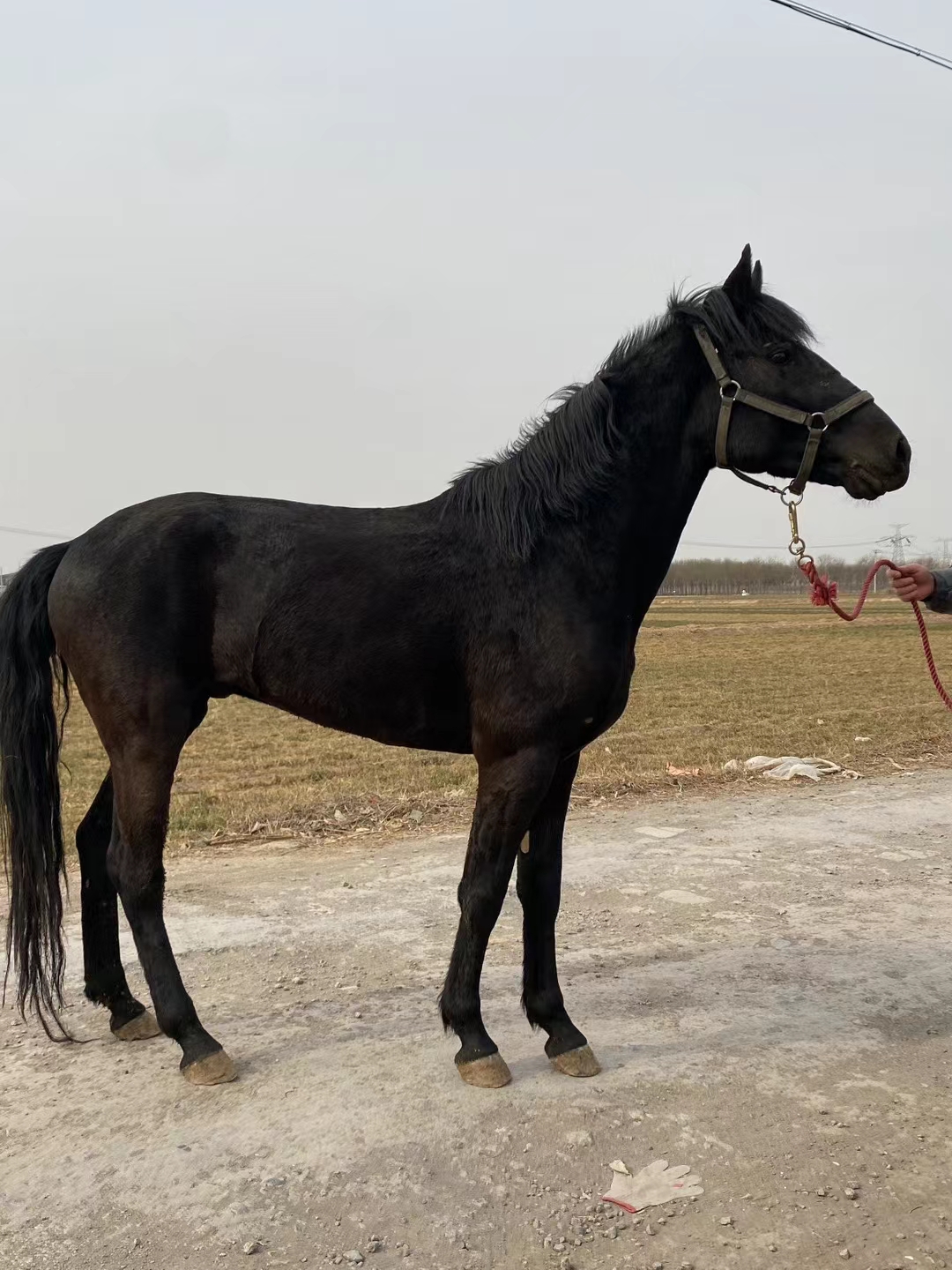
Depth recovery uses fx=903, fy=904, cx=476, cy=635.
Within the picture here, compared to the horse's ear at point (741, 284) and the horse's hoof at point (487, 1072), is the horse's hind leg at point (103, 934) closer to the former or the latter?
the horse's hoof at point (487, 1072)

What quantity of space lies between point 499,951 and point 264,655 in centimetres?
242

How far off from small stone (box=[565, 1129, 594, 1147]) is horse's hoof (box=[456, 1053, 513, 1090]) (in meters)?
0.42

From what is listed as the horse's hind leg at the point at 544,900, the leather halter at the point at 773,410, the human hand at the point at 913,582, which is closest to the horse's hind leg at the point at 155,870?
the horse's hind leg at the point at 544,900

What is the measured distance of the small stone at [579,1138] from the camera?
3.20 m

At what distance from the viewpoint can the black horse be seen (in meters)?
3.61

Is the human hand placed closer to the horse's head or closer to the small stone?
the horse's head

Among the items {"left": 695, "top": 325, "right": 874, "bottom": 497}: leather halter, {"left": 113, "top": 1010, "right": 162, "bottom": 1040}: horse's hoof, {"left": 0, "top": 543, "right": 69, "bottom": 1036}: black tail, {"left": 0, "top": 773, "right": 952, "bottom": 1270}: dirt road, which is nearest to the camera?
{"left": 0, "top": 773, "right": 952, "bottom": 1270}: dirt road

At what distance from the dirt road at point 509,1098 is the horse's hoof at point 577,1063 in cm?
5

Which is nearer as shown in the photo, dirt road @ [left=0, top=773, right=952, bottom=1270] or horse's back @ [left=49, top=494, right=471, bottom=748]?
dirt road @ [left=0, top=773, right=952, bottom=1270]

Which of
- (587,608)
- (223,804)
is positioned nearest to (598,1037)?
(587,608)

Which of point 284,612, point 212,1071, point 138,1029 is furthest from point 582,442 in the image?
point 138,1029

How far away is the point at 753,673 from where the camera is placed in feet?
84.0

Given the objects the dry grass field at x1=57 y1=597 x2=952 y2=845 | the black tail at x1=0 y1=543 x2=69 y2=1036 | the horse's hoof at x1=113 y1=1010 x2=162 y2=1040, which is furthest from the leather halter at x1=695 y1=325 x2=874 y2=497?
the dry grass field at x1=57 y1=597 x2=952 y2=845

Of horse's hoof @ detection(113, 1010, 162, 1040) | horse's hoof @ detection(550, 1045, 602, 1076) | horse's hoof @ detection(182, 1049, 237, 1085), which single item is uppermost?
horse's hoof @ detection(550, 1045, 602, 1076)
